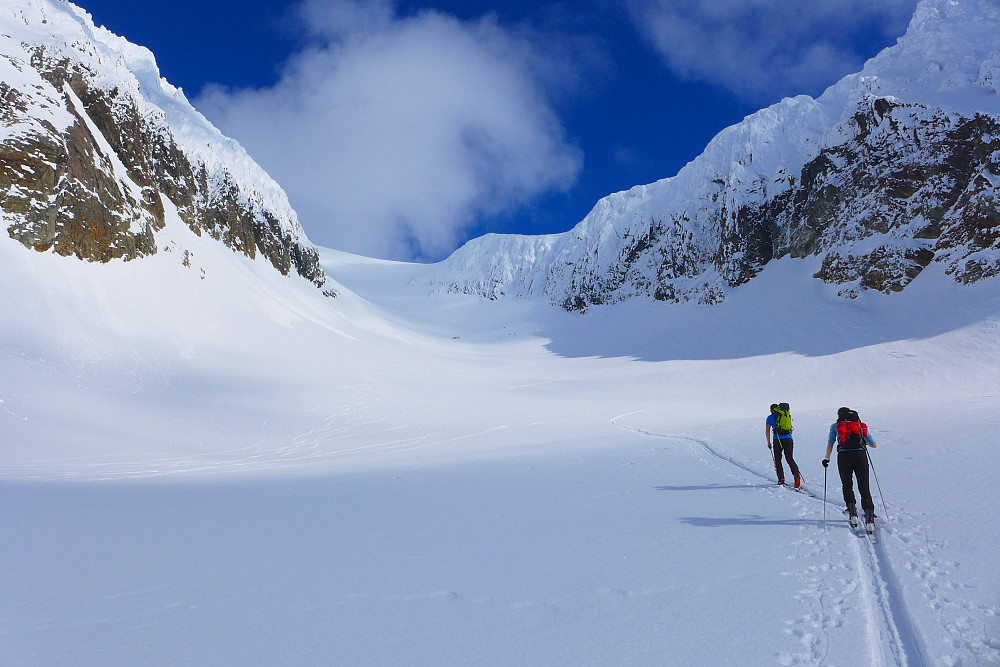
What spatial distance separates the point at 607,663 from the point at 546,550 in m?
2.11

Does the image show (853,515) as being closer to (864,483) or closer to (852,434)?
(864,483)

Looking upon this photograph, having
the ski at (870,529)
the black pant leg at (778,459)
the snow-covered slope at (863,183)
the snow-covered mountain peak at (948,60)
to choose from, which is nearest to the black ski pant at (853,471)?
the ski at (870,529)

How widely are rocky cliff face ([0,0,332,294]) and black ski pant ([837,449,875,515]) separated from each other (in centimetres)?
3301

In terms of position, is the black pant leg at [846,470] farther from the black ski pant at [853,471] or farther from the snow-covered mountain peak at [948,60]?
the snow-covered mountain peak at [948,60]

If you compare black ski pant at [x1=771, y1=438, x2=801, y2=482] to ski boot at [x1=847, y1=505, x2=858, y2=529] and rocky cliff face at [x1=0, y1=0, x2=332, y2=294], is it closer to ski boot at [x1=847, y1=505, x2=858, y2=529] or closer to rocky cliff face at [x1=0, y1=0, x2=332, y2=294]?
ski boot at [x1=847, y1=505, x2=858, y2=529]

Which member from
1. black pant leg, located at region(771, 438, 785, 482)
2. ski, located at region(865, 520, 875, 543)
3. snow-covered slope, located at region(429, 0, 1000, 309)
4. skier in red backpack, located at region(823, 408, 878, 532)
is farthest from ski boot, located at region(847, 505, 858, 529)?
snow-covered slope, located at region(429, 0, 1000, 309)

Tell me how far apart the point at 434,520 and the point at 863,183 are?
59754 millimetres

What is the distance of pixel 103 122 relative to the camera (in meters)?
36.3

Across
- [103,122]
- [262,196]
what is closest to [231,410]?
[103,122]

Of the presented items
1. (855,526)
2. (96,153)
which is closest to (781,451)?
(855,526)

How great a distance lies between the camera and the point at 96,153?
30688 mm

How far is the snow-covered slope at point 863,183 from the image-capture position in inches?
1663

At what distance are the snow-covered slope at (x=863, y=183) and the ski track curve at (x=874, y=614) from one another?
45804 millimetres

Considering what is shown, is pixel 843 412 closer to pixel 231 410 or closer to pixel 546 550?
pixel 546 550
